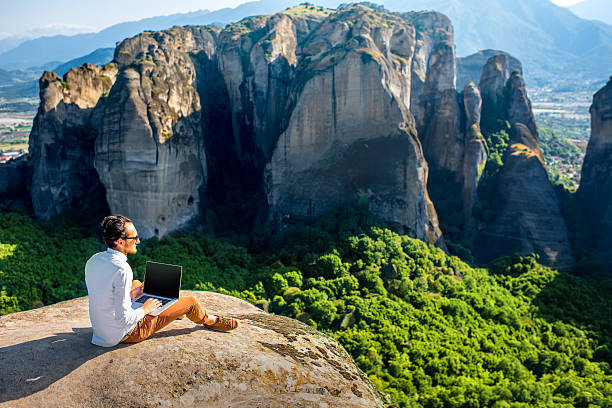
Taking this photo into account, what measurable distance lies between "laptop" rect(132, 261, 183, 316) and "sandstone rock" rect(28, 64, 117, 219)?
2489 centimetres

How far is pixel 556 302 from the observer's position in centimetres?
2198

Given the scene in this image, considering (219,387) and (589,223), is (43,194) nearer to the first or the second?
(219,387)

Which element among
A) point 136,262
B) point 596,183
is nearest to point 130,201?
point 136,262

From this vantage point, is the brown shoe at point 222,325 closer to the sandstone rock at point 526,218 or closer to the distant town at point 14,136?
the sandstone rock at point 526,218

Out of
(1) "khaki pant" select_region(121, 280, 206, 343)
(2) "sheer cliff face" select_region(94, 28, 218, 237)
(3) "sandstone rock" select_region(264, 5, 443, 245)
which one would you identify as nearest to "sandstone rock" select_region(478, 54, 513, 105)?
(3) "sandstone rock" select_region(264, 5, 443, 245)

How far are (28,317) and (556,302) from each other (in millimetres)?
24171

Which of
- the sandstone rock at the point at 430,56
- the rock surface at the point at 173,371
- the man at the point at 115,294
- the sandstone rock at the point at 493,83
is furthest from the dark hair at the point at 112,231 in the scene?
the sandstone rock at the point at 493,83

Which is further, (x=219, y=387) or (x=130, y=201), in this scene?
(x=130, y=201)

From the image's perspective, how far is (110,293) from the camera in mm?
5020

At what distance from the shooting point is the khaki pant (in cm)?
530

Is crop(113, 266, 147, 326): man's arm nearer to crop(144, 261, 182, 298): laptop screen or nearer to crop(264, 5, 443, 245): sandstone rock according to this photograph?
crop(144, 261, 182, 298): laptop screen

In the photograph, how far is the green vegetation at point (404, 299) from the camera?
584 inches

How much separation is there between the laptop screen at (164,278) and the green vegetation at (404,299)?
9932 millimetres

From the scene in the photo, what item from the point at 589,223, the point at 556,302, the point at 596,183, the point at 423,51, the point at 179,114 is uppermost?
the point at 423,51
